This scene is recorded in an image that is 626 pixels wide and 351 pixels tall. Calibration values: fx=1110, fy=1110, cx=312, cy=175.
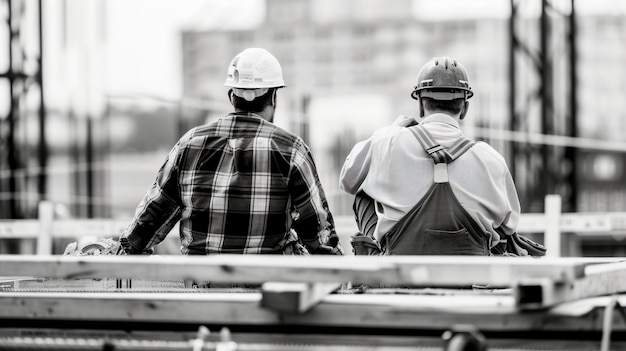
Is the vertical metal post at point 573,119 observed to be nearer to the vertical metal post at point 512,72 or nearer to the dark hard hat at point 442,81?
the vertical metal post at point 512,72

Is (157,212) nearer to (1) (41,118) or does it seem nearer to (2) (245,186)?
(2) (245,186)

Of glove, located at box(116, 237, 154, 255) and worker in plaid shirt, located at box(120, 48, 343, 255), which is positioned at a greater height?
worker in plaid shirt, located at box(120, 48, 343, 255)

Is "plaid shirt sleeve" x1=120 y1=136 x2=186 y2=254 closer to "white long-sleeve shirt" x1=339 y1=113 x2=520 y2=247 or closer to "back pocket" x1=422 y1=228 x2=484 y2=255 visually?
"white long-sleeve shirt" x1=339 y1=113 x2=520 y2=247

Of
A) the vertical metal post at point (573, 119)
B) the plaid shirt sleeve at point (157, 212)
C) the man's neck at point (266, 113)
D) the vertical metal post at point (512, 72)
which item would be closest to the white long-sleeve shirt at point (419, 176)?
the man's neck at point (266, 113)

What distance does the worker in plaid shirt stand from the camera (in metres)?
4.79

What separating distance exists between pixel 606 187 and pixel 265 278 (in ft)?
114

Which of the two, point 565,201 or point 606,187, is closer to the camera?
point 565,201

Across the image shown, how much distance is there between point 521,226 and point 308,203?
21.0 feet

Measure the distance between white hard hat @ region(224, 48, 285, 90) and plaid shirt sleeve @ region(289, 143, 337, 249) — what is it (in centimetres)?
34

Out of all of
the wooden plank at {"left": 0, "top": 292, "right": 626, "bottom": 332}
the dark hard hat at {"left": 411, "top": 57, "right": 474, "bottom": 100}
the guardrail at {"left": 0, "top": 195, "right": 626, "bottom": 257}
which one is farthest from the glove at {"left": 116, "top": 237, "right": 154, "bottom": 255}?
the guardrail at {"left": 0, "top": 195, "right": 626, "bottom": 257}

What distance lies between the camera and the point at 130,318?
359 centimetres

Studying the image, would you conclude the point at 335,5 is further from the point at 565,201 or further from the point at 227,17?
the point at 565,201

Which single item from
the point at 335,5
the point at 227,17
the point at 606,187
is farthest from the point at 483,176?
the point at 335,5

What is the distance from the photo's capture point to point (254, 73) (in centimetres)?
496
